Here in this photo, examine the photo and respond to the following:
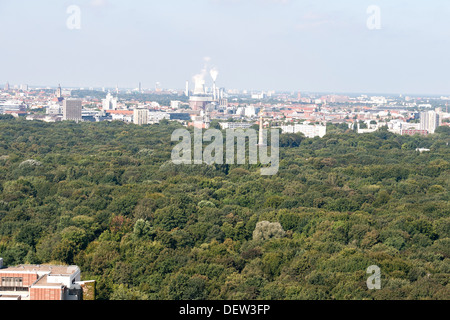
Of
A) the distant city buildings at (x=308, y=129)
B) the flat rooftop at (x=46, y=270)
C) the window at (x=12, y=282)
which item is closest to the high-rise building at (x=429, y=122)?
the distant city buildings at (x=308, y=129)

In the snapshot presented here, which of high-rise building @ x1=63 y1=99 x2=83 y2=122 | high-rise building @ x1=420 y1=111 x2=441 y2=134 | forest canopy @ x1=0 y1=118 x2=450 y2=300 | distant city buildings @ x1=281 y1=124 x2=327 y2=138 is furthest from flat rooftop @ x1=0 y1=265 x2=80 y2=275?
high-rise building @ x1=63 y1=99 x2=83 y2=122

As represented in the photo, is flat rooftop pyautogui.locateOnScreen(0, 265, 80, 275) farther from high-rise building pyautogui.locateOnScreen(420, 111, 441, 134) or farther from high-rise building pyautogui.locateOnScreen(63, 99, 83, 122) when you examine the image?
high-rise building pyautogui.locateOnScreen(63, 99, 83, 122)

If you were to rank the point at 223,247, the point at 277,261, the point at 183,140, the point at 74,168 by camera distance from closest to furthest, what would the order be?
the point at 277,261 < the point at 223,247 < the point at 74,168 < the point at 183,140

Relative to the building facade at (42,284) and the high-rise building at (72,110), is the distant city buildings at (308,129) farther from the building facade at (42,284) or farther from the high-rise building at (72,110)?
the building facade at (42,284)

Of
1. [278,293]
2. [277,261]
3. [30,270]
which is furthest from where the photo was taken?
[277,261]

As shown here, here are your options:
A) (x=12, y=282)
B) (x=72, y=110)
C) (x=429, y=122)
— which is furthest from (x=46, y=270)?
(x=72, y=110)
